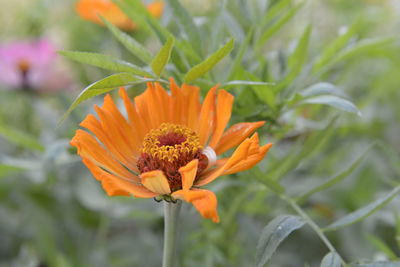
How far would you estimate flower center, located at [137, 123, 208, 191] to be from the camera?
1.22ft

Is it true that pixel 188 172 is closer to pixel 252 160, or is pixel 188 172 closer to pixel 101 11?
pixel 252 160

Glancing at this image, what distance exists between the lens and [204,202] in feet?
0.90

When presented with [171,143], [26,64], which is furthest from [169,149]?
[26,64]

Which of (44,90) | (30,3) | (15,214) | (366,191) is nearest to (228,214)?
(366,191)

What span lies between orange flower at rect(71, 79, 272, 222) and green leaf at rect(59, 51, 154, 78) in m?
0.03

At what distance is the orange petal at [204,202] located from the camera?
27 centimetres

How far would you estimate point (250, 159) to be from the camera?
301 mm

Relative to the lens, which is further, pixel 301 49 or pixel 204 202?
pixel 301 49

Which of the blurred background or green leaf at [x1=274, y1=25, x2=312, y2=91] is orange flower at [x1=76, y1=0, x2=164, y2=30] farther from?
green leaf at [x1=274, y1=25, x2=312, y2=91]

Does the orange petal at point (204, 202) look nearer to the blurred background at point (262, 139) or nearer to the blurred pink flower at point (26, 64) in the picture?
the blurred background at point (262, 139)

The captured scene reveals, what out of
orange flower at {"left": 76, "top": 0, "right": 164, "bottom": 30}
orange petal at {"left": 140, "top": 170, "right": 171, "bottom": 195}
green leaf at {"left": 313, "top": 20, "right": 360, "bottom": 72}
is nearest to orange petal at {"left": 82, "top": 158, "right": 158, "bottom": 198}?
orange petal at {"left": 140, "top": 170, "right": 171, "bottom": 195}

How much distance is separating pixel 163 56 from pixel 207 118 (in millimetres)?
70

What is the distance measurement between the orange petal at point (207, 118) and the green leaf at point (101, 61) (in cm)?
5

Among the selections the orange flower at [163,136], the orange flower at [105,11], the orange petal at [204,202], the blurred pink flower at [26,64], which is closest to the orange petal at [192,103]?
the orange flower at [163,136]
